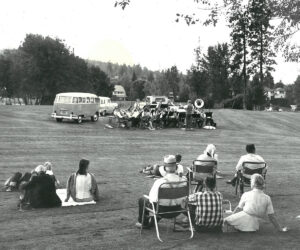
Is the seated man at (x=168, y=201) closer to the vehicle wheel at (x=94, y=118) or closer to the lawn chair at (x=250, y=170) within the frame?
the lawn chair at (x=250, y=170)

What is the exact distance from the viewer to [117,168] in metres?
17.2

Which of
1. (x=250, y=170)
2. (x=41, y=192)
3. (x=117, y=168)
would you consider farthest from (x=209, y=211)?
(x=117, y=168)

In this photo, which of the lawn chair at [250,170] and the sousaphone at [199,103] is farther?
the sousaphone at [199,103]

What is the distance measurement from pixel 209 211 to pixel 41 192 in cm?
406

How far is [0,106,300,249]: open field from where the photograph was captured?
27.2 ft

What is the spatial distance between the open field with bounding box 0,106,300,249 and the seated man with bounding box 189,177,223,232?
20 cm

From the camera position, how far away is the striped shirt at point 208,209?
8.67 metres

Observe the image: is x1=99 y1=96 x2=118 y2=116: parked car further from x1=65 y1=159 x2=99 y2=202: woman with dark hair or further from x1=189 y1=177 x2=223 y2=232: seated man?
x1=189 y1=177 x2=223 y2=232: seated man

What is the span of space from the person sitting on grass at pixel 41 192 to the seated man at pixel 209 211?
11.8ft

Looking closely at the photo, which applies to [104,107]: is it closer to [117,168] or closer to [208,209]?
[117,168]

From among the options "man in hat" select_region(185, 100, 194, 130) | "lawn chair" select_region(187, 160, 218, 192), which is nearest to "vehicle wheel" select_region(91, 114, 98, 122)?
"man in hat" select_region(185, 100, 194, 130)

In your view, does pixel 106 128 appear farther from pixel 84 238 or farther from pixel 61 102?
pixel 84 238

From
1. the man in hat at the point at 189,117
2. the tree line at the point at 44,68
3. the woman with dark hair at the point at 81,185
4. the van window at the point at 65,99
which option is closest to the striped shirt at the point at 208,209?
the woman with dark hair at the point at 81,185

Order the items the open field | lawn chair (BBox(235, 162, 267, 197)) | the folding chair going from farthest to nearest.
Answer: lawn chair (BBox(235, 162, 267, 197)) < the folding chair < the open field
